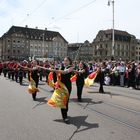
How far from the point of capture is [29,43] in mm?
146000

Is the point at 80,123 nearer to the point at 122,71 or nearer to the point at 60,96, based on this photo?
the point at 60,96

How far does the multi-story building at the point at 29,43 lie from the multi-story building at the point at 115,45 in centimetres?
1777

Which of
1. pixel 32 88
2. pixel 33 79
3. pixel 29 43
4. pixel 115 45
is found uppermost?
pixel 29 43

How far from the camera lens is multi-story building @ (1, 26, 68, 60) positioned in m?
142

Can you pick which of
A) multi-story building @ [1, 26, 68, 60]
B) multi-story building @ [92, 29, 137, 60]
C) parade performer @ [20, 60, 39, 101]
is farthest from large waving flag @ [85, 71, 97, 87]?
multi-story building @ [1, 26, 68, 60]

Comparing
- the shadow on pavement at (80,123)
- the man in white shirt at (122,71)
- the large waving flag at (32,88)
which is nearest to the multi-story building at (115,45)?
the man in white shirt at (122,71)

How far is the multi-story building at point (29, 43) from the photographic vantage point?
141625 mm

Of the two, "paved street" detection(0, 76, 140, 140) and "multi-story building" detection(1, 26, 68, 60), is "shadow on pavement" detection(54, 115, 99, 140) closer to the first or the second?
"paved street" detection(0, 76, 140, 140)

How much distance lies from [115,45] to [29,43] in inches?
1482

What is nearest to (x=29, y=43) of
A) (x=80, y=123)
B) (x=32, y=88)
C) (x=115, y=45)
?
(x=115, y=45)

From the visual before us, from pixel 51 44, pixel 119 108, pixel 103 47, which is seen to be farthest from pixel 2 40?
pixel 119 108

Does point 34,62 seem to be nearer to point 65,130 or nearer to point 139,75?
point 65,130

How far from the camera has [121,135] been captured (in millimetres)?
7949

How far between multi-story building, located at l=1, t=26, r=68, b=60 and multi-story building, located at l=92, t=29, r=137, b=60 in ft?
58.3
